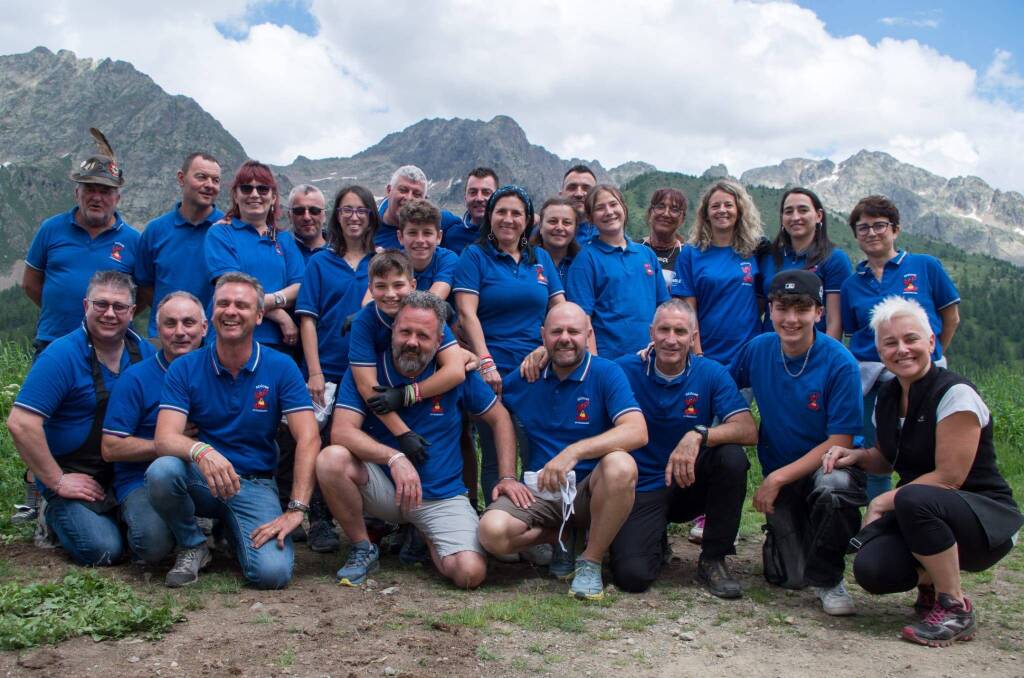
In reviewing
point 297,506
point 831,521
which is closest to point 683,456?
point 831,521

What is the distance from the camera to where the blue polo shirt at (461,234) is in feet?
25.6

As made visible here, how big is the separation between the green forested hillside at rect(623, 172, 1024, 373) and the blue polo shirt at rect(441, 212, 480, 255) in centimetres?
8172

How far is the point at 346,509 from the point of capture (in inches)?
236

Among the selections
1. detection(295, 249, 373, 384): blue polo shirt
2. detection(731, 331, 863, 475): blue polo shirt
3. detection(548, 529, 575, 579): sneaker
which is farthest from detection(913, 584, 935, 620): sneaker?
detection(295, 249, 373, 384): blue polo shirt

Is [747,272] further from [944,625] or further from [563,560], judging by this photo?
[944,625]

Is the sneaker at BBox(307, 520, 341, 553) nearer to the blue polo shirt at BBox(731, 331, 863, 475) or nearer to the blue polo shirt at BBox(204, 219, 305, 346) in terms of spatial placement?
the blue polo shirt at BBox(204, 219, 305, 346)

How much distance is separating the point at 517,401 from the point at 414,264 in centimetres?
141

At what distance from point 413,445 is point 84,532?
241 centimetres

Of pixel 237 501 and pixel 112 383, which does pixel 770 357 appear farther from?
pixel 112 383

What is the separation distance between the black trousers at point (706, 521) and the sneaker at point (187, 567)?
113 inches

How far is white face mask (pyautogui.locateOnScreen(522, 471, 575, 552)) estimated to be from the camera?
591 centimetres

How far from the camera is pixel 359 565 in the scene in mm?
6000

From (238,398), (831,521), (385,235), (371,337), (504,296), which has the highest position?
(385,235)

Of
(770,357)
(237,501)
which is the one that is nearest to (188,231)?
(237,501)
